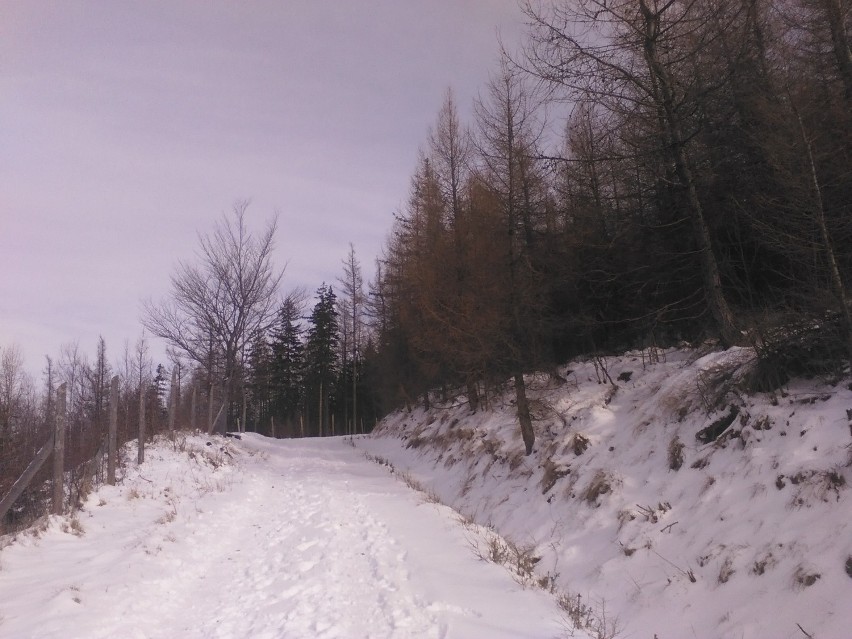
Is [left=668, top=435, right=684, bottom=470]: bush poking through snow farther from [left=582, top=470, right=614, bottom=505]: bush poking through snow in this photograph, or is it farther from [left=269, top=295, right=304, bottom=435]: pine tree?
[left=269, top=295, right=304, bottom=435]: pine tree

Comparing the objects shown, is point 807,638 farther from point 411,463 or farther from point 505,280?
point 411,463

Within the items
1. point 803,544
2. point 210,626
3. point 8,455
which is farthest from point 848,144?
point 8,455

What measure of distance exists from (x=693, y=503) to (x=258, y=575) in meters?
5.23

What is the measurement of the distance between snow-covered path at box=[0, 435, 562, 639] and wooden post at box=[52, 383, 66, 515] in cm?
51

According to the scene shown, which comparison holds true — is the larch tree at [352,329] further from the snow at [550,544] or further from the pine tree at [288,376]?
the snow at [550,544]

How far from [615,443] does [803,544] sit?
13.6ft

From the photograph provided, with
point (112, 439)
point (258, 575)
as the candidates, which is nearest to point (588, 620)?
point (258, 575)

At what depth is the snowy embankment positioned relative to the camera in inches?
184

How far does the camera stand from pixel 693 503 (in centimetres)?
632

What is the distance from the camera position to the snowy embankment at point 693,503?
15.4ft

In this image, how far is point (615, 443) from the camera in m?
8.91

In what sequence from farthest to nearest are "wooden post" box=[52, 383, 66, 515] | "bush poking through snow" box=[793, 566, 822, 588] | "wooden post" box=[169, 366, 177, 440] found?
"wooden post" box=[169, 366, 177, 440], "wooden post" box=[52, 383, 66, 515], "bush poking through snow" box=[793, 566, 822, 588]

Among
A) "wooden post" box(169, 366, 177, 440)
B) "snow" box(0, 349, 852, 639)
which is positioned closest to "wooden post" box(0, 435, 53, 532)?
"snow" box(0, 349, 852, 639)

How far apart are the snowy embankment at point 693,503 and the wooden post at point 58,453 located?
7.12 meters
